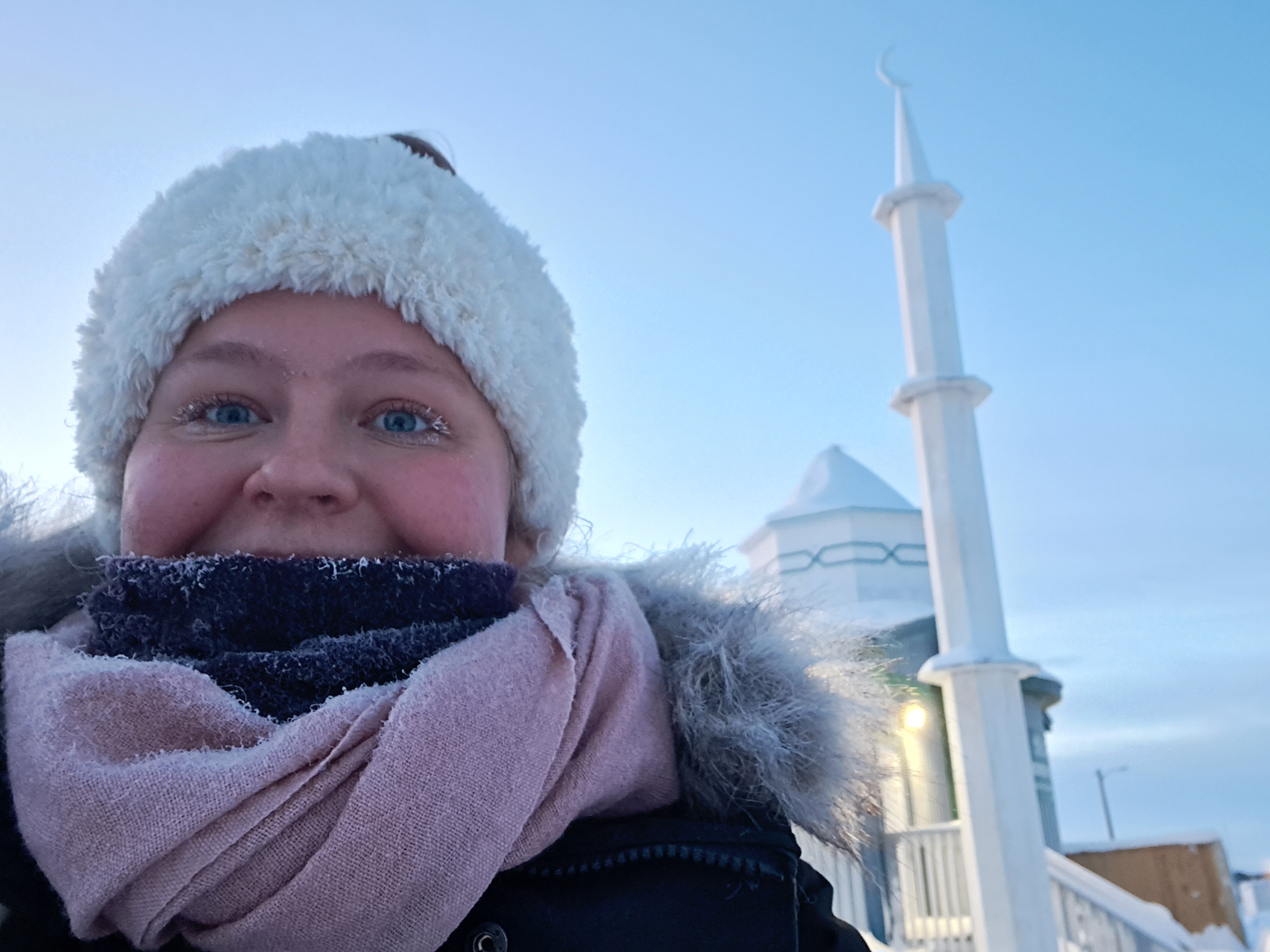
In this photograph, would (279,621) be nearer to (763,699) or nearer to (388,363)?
(388,363)

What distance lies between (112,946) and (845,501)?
1148cm

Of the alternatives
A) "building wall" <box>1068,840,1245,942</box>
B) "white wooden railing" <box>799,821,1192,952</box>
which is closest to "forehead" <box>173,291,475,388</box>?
"white wooden railing" <box>799,821,1192,952</box>

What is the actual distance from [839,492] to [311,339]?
37.7 ft

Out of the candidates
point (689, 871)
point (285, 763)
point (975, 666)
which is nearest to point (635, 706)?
point (689, 871)

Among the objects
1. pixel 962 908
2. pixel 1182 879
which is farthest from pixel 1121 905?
pixel 1182 879

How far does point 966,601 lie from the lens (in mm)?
5746

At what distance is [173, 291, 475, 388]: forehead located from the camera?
0.99 metres

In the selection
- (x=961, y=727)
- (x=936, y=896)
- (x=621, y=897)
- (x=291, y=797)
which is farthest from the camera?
(x=936, y=896)

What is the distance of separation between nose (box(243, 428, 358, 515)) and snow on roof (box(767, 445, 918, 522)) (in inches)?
434

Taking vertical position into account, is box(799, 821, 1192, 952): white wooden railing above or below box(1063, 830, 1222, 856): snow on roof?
below

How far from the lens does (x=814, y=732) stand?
1.05 metres

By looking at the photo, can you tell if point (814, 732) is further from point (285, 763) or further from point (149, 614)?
point (149, 614)

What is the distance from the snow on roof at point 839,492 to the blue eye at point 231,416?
11016 millimetres

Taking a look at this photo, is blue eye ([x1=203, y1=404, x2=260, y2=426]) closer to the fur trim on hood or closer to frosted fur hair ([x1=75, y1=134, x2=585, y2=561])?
frosted fur hair ([x1=75, y1=134, x2=585, y2=561])
